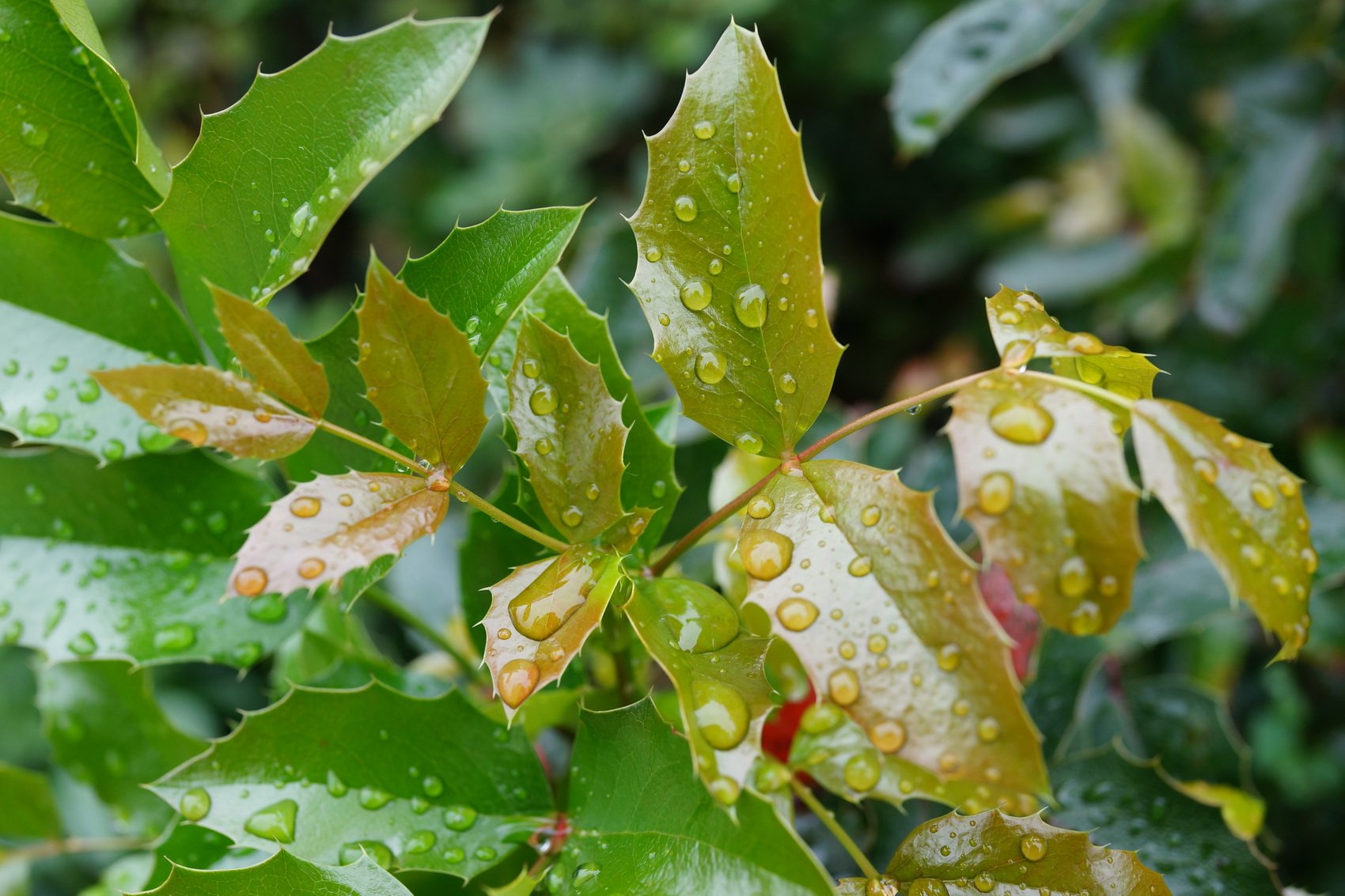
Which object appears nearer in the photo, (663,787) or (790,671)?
(663,787)

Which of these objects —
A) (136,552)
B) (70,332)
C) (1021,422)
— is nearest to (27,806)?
(136,552)

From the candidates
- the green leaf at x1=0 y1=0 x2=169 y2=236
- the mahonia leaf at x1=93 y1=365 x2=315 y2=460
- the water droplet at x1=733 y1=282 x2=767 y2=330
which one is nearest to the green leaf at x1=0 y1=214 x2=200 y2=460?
the green leaf at x1=0 y1=0 x2=169 y2=236

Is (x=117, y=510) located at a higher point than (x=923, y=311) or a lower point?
higher

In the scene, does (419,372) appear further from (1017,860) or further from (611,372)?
(1017,860)

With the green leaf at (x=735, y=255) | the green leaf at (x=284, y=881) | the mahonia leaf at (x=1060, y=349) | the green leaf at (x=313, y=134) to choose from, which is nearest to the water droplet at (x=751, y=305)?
the green leaf at (x=735, y=255)

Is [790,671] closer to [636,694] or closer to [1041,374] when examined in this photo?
[636,694]

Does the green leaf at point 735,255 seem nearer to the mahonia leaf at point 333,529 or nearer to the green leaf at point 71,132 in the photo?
the mahonia leaf at point 333,529

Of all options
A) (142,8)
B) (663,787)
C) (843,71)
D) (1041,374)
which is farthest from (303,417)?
(142,8)
